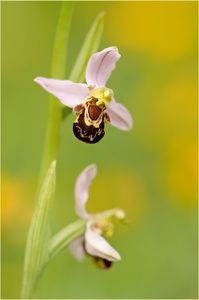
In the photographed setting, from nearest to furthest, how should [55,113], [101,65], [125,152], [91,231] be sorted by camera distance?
[101,65], [55,113], [91,231], [125,152]

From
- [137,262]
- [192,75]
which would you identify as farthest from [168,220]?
[192,75]

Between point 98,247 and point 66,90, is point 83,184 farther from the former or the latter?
point 66,90

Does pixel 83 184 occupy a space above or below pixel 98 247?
above

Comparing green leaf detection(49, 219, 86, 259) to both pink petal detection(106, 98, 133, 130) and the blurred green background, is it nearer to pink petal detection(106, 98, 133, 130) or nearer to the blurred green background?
pink petal detection(106, 98, 133, 130)

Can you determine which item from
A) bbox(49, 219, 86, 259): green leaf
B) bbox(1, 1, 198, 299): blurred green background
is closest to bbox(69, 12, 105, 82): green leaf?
bbox(49, 219, 86, 259): green leaf

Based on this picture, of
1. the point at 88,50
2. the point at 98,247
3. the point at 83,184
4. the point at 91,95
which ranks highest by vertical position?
the point at 88,50

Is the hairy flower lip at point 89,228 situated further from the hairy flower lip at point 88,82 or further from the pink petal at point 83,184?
the hairy flower lip at point 88,82

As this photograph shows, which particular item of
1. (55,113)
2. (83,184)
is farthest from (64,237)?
(55,113)
